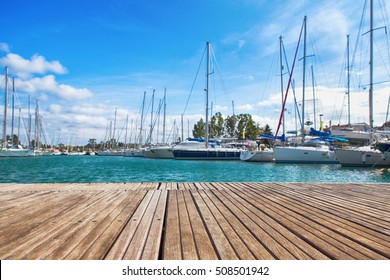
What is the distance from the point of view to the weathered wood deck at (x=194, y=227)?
2.42 m

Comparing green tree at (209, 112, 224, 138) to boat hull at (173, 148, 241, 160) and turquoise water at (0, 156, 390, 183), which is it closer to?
boat hull at (173, 148, 241, 160)

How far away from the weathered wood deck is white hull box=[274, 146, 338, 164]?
97.8 feet

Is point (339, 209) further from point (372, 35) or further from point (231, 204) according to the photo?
point (372, 35)

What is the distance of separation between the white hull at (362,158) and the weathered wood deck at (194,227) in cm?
2497

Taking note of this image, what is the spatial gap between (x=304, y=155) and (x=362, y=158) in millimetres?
7810

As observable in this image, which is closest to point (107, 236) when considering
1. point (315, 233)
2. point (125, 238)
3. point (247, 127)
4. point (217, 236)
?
point (125, 238)

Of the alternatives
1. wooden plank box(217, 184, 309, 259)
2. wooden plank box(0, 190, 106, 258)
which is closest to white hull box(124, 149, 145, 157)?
wooden plank box(0, 190, 106, 258)

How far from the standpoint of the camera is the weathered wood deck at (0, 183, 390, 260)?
2.42 meters

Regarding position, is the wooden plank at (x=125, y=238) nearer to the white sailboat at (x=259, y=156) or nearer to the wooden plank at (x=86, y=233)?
the wooden plank at (x=86, y=233)

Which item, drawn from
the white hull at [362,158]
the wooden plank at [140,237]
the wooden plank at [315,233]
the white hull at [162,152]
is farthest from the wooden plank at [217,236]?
the white hull at [162,152]

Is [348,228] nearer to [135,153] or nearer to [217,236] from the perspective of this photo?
[217,236]

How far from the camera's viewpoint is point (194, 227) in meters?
3.17

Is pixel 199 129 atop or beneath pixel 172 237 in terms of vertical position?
atop

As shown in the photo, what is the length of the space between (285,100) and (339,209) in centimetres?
3474
